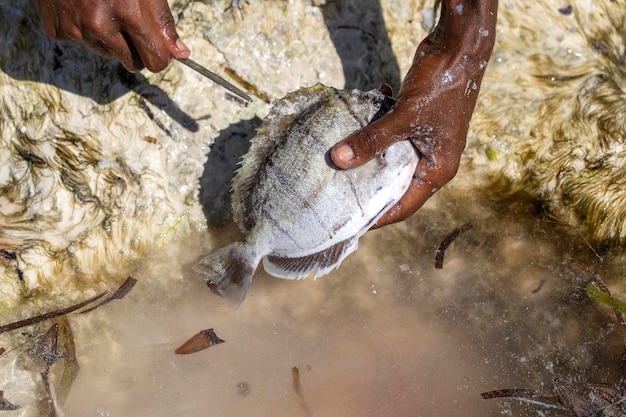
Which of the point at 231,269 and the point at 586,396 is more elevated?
the point at 231,269

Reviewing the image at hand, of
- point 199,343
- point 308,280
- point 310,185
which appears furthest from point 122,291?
point 310,185

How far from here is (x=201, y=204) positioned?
4.13m

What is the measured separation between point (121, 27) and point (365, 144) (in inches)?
54.5

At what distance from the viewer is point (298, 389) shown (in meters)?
3.84

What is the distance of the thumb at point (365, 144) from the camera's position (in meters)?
2.96

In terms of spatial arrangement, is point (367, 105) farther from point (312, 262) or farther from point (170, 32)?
point (170, 32)

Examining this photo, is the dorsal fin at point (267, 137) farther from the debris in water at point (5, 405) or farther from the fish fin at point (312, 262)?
the debris in water at point (5, 405)

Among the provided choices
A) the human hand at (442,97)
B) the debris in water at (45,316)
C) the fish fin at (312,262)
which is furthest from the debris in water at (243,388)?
the human hand at (442,97)

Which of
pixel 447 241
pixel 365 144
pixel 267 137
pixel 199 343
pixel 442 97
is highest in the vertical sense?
pixel 442 97

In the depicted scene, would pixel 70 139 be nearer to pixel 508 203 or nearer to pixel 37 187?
pixel 37 187

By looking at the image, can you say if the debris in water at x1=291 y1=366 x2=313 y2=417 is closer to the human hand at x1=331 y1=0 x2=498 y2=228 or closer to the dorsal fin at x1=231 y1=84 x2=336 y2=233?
the dorsal fin at x1=231 y1=84 x2=336 y2=233

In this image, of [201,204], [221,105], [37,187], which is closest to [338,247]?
[201,204]

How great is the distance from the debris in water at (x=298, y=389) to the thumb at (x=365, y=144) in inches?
63.5

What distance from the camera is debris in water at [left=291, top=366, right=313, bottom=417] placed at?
3.80 metres
